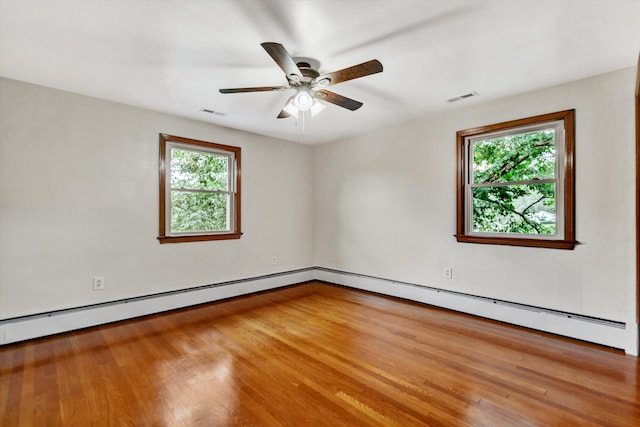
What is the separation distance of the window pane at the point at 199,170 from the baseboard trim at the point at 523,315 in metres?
2.62

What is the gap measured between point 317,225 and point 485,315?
297cm

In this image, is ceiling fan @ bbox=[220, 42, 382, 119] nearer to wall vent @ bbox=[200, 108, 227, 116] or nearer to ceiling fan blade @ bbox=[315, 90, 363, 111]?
ceiling fan blade @ bbox=[315, 90, 363, 111]

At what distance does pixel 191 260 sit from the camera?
12.9 ft

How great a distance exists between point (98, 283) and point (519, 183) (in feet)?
15.2

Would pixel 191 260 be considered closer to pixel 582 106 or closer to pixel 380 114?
pixel 380 114

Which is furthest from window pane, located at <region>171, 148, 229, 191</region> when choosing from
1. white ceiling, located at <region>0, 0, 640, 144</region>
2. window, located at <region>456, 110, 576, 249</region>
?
window, located at <region>456, 110, 576, 249</region>

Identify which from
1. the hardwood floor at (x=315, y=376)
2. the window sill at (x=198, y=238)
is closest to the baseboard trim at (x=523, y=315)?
the hardwood floor at (x=315, y=376)

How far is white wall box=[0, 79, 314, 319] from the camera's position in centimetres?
279

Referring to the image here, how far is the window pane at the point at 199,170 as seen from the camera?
3.86 meters

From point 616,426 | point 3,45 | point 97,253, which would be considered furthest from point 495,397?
point 3,45

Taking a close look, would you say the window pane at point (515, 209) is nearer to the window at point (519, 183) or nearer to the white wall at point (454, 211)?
the window at point (519, 183)

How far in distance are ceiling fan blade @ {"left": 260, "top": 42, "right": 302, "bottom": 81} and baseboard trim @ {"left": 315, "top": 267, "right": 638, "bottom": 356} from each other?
3.08 m

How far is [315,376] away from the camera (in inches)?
87.0

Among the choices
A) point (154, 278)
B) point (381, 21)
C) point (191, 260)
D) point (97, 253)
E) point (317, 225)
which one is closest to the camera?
point (381, 21)
